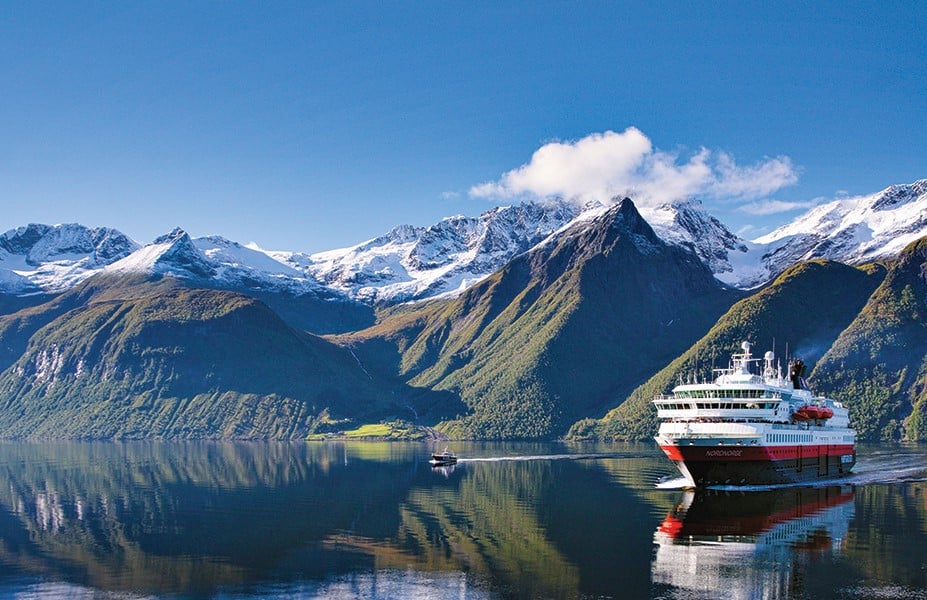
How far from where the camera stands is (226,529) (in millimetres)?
117625

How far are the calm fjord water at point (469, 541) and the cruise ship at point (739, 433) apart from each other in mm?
4372

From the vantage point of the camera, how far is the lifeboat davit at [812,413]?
165250 mm

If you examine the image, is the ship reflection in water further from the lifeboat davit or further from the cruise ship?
the lifeboat davit

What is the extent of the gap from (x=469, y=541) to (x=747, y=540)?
30611mm

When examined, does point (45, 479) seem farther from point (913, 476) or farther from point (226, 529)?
point (913, 476)

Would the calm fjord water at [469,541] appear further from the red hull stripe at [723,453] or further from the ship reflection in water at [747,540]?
the red hull stripe at [723,453]

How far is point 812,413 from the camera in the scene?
169 m

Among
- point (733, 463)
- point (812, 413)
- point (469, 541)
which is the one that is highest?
point (812, 413)

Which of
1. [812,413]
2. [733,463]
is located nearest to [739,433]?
[733,463]

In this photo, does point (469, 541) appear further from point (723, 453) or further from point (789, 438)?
point (789, 438)

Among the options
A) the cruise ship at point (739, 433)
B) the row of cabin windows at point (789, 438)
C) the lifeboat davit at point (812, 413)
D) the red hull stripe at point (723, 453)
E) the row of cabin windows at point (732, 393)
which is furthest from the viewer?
the lifeboat davit at point (812, 413)

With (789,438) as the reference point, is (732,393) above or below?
above

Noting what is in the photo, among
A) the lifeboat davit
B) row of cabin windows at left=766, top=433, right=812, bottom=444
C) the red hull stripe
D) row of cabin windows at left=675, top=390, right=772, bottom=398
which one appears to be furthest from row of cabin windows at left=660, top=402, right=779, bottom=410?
the lifeboat davit

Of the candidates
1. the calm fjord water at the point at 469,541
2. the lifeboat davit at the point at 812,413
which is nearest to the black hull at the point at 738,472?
the calm fjord water at the point at 469,541
